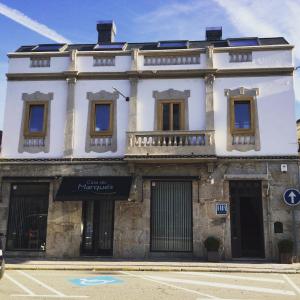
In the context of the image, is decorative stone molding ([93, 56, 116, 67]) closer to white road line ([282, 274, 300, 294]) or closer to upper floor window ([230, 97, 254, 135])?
upper floor window ([230, 97, 254, 135])

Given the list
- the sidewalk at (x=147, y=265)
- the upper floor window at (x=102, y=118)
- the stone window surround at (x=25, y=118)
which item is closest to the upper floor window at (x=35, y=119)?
the stone window surround at (x=25, y=118)

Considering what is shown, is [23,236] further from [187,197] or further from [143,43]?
[143,43]

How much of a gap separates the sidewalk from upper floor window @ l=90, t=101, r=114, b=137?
5.36 meters

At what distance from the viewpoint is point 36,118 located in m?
18.5

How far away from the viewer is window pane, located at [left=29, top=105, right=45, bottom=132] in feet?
60.3

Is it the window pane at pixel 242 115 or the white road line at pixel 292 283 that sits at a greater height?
the window pane at pixel 242 115

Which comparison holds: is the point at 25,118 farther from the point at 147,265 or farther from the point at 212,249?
the point at 212,249

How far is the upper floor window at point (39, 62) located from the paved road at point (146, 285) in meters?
9.43

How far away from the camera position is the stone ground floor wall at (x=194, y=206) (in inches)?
656

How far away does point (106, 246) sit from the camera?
1742 centimetres

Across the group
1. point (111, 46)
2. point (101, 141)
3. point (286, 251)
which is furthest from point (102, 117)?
point (286, 251)

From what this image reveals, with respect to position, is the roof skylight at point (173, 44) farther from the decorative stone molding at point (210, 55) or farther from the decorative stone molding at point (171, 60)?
the decorative stone molding at point (210, 55)

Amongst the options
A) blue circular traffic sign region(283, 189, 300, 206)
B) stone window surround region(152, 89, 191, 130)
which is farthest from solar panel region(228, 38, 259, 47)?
blue circular traffic sign region(283, 189, 300, 206)

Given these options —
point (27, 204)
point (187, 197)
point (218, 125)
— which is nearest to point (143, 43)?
point (218, 125)
